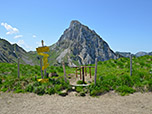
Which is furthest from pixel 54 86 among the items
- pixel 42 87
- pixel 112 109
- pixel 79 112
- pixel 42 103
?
pixel 112 109

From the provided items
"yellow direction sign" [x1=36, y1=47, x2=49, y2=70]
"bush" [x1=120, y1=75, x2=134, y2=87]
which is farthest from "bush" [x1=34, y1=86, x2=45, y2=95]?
"bush" [x1=120, y1=75, x2=134, y2=87]

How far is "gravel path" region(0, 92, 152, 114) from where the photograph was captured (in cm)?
809

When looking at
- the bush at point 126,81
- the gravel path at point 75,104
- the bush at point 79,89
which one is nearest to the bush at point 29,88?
the gravel path at point 75,104

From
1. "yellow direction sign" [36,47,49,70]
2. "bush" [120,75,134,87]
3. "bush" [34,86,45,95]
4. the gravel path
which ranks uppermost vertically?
"yellow direction sign" [36,47,49,70]

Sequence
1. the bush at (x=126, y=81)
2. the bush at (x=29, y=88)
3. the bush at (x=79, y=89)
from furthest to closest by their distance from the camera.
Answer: the bush at (x=29, y=88)
the bush at (x=126, y=81)
the bush at (x=79, y=89)

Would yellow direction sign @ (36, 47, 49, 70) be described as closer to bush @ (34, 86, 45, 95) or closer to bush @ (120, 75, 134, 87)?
bush @ (34, 86, 45, 95)

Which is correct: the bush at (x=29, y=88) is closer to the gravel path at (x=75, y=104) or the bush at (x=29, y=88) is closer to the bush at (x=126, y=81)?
the gravel path at (x=75, y=104)

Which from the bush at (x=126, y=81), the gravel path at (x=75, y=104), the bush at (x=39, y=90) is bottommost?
the gravel path at (x=75, y=104)

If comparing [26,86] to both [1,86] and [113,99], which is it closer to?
[1,86]

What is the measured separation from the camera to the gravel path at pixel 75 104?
8.09 m

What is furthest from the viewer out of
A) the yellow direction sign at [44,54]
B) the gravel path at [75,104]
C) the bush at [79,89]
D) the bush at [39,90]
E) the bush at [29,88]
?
the yellow direction sign at [44,54]

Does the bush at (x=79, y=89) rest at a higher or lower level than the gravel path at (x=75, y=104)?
higher

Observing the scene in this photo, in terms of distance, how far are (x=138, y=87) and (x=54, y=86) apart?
6.74 meters

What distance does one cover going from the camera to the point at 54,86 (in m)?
11.9
